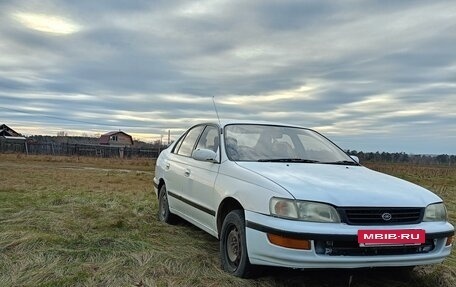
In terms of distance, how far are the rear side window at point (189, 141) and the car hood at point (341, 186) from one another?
5.41 ft

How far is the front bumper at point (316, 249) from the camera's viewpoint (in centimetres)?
337

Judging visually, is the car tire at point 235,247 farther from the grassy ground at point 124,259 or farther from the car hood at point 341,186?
the car hood at point 341,186

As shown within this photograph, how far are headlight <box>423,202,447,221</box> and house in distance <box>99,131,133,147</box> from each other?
85860 millimetres

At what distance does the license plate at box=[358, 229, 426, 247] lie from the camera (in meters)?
3.40

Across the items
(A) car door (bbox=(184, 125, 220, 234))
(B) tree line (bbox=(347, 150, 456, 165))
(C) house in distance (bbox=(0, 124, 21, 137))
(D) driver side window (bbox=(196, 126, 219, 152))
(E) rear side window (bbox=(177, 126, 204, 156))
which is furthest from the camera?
(C) house in distance (bbox=(0, 124, 21, 137))

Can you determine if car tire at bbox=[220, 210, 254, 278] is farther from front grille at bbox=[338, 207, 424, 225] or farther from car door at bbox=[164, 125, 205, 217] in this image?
car door at bbox=[164, 125, 205, 217]

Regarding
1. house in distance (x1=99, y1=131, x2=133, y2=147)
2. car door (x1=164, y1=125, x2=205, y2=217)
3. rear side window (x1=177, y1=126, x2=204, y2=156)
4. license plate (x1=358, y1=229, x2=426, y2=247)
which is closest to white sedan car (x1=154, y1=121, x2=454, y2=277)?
license plate (x1=358, y1=229, x2=426, y2=247)

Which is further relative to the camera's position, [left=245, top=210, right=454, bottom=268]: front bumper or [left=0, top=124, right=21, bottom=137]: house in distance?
[left=0, top=124, right=21, bottom=137]: house in distance

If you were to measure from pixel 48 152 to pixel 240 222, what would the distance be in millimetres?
49619

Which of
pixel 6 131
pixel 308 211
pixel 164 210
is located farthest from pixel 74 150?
pixel 308 211

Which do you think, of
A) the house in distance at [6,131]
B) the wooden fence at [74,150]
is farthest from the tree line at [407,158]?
the house in distance at [6,131]

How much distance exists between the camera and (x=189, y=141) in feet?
20.1

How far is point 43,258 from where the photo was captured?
439 cm

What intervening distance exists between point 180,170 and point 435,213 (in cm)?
309
